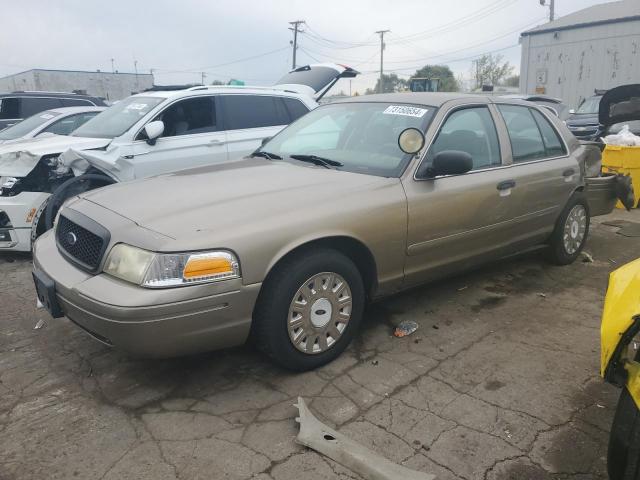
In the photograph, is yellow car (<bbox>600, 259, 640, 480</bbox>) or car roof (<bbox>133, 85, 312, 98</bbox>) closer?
yellow car (<bbox>600, 259, 640, 480</bbox>)

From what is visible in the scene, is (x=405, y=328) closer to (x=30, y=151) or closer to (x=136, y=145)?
(x=136, y=145)

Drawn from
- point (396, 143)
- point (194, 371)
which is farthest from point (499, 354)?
point (194, 371)

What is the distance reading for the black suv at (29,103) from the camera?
1019 cm

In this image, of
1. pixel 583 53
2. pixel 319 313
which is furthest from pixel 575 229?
pixel 583 53

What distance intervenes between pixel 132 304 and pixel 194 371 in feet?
2.81

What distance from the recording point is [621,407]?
6.78 ft

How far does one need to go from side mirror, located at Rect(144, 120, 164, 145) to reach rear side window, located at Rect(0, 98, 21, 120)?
6180 millimetres

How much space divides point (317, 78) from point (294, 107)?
1.18 meters

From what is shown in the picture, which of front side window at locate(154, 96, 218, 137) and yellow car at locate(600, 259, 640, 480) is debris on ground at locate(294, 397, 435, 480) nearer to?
yellow car at locate(600, 259, 640, 480)

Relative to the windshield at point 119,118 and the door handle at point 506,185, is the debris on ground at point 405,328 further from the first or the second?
the windshield at point 119,118

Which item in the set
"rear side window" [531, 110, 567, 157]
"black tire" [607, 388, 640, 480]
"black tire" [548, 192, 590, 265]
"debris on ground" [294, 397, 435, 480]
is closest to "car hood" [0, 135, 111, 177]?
"debris on ground" [294, 397, 435, 480]

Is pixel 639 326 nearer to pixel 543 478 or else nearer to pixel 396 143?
pixel 543 478

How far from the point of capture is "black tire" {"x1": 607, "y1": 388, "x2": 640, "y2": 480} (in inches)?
79.2

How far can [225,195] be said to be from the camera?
3170 millimetres
